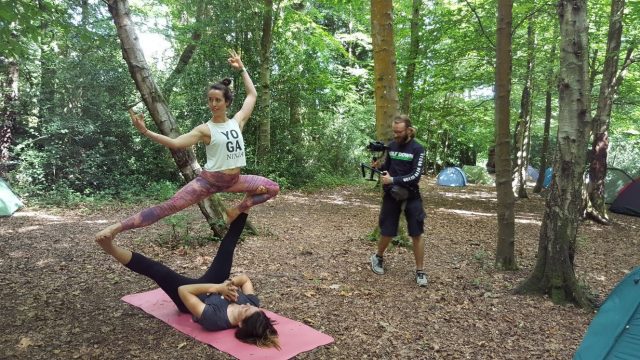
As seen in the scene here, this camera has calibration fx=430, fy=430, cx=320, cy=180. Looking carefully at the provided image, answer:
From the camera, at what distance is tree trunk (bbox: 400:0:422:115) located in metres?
11.7

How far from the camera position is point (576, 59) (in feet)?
15.0

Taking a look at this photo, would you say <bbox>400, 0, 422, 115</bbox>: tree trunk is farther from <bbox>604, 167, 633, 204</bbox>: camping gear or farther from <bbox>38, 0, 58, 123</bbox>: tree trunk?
<bbox>38, 0, 58, 123</bbox>: tree trunk

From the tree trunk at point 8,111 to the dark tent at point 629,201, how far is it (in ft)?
52.7

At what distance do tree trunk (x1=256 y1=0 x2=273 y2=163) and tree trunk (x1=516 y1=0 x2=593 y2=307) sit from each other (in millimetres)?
8930

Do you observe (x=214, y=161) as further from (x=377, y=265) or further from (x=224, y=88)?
(x=377, y=265)

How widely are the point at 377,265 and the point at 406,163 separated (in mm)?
1420

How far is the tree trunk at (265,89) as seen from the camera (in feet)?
40.4

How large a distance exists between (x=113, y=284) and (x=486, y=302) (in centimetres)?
426

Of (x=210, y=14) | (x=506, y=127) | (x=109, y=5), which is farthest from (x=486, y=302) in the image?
(x=210, y=14)

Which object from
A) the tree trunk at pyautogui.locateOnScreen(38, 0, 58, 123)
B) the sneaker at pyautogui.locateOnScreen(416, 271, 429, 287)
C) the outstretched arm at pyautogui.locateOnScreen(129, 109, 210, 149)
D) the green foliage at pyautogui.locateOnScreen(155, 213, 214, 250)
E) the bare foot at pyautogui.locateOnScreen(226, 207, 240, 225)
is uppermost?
the tree trunk at pyautogui.locateOnScreen(38, 0, 58, 123)

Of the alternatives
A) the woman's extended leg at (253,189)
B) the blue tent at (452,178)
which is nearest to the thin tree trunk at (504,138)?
the woman's extended leg at (253,189)

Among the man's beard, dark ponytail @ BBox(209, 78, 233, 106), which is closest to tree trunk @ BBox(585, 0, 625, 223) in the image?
the man's beard

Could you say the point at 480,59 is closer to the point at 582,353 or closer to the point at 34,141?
the point at 582,353

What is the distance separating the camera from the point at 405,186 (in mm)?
5207
